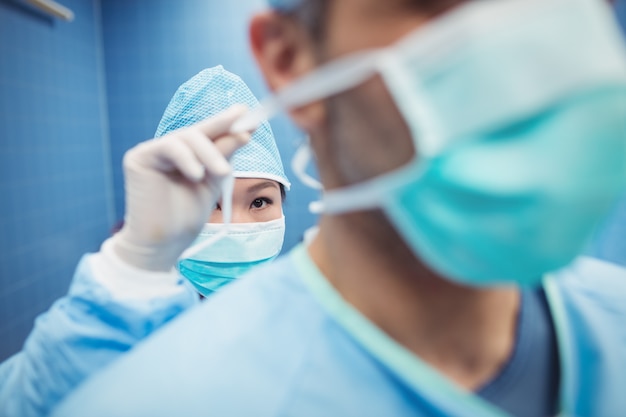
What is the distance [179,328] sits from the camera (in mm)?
519

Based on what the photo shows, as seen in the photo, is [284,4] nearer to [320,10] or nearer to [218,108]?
[320,10]

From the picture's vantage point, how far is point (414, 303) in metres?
0.48

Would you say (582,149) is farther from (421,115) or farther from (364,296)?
(364,296)

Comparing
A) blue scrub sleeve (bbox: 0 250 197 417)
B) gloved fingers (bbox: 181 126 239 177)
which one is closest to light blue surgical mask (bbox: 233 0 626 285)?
gloved fingers (bbox: 181 126 239 177)

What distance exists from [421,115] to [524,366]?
0.29 m

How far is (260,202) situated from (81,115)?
6.41 ft

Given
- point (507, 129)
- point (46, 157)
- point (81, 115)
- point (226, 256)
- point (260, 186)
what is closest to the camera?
point (507, 129)

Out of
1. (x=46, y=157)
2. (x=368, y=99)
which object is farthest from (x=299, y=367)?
(x=46, y=157)

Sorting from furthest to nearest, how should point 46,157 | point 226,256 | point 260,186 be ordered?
point 46,157, point 260,186, point 226,256

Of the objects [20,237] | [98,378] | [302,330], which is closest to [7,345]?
[20,237]

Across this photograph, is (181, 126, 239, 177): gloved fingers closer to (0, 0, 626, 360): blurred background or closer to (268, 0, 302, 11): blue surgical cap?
(268, 0, 302, 11): blue surgical cap

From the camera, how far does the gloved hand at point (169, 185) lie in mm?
600

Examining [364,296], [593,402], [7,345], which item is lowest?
[7,345]

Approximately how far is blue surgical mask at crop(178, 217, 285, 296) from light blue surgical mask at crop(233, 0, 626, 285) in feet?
Answer: 2.58
